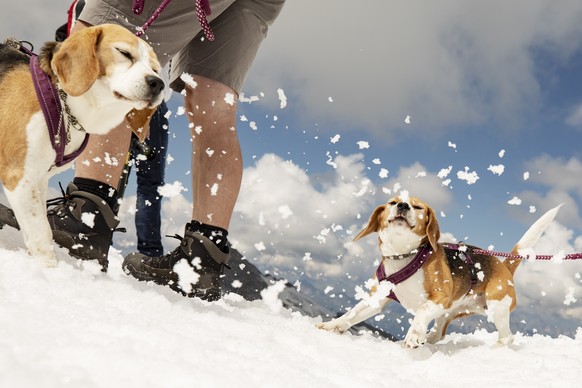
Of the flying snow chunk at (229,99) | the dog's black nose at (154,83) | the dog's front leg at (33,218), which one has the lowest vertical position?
the dog's front leg at (33,218)

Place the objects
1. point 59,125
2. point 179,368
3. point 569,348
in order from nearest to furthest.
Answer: point 179,368, point 59,125, point 569,348

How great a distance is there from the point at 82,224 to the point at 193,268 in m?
0.79

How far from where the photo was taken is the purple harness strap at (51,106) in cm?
274

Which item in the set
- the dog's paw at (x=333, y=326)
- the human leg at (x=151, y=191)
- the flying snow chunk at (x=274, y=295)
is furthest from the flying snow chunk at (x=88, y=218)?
the human leg at (x=151, y=191)

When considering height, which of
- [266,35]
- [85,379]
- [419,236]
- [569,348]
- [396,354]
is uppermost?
[266,35]

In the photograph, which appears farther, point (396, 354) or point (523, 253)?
point (523, 253)

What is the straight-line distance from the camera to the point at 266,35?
4.02 metres

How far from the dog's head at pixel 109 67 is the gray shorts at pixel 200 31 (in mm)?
396

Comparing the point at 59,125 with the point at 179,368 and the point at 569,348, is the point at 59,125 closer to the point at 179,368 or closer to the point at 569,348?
the point at 179,368

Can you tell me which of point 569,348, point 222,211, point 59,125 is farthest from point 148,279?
point 569,348

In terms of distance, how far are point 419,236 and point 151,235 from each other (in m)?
3.28

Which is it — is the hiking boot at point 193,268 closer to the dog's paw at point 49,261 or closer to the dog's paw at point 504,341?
the dog's paw at point 49,261

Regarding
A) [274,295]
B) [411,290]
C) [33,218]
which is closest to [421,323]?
[411,290]

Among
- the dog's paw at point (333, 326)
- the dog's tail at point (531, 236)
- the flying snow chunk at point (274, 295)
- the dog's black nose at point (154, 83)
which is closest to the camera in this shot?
the dog's black nose at point (154, 83)
